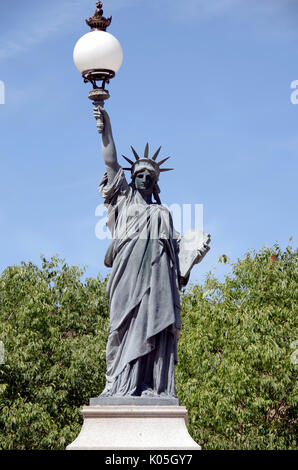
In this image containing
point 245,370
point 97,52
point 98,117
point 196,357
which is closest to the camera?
point 97,52

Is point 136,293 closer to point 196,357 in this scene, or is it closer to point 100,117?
point 100,117

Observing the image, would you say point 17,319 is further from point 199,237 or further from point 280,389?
point 199,237

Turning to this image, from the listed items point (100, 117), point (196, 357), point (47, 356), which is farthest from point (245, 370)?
point (100, 117)

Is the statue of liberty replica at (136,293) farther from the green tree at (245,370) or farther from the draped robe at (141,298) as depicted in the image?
the green tree at (245,370)

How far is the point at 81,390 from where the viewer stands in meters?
28.8

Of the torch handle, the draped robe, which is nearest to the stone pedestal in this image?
the draped robe

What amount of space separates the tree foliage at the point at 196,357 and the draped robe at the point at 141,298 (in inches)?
580

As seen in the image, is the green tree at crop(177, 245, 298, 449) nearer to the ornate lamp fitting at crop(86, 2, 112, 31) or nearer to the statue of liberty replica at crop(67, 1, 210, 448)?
the statue of liberty replica at crop(67, 1, 210, 448)

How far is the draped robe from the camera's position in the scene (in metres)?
12.0

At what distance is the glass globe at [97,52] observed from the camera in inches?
492

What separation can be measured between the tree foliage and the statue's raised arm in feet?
49.5

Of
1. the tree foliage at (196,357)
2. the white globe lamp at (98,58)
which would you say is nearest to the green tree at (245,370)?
the tree foliage at (196,357)

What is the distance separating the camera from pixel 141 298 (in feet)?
40.0

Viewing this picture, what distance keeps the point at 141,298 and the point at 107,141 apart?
2.23 metres
